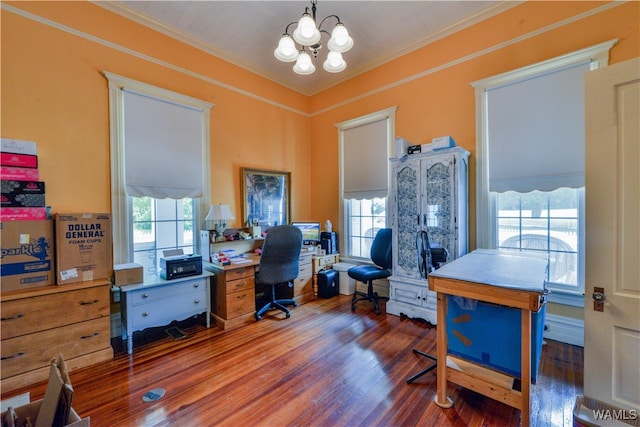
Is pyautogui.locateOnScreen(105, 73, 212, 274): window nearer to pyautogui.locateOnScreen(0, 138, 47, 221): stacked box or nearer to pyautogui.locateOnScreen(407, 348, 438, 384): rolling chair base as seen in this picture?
pyautogui.locateOnScreen(0, 138, 47, 221): stacked box

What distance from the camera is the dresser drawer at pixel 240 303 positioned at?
316 cm

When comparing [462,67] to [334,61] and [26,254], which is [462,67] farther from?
[26,254]

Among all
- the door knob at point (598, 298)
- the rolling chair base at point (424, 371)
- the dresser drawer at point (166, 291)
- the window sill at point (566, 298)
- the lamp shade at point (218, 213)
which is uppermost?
the lamp shade at point (218, 213)

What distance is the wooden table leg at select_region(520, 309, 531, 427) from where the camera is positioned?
158cm

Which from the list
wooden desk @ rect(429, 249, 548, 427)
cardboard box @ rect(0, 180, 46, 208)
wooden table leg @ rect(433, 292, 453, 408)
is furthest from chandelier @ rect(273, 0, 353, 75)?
cardboard box @ rect(0, 180, 46, 208)

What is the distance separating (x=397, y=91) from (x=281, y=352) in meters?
3.83

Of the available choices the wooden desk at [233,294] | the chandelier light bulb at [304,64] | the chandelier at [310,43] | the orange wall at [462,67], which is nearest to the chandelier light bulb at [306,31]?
the chandelier at [310,43]

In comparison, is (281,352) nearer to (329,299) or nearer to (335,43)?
(329,299)

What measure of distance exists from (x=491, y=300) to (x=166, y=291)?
300 centimetres

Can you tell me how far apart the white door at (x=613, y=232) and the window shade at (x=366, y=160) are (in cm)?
265

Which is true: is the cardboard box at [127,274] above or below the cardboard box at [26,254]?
below

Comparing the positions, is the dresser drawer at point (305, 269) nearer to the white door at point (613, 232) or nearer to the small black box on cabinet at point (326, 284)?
the small black box on cabinet at point (326, 284)

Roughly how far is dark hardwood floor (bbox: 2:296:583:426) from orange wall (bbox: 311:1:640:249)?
5.41 feet

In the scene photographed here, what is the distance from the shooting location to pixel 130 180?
3.01m
